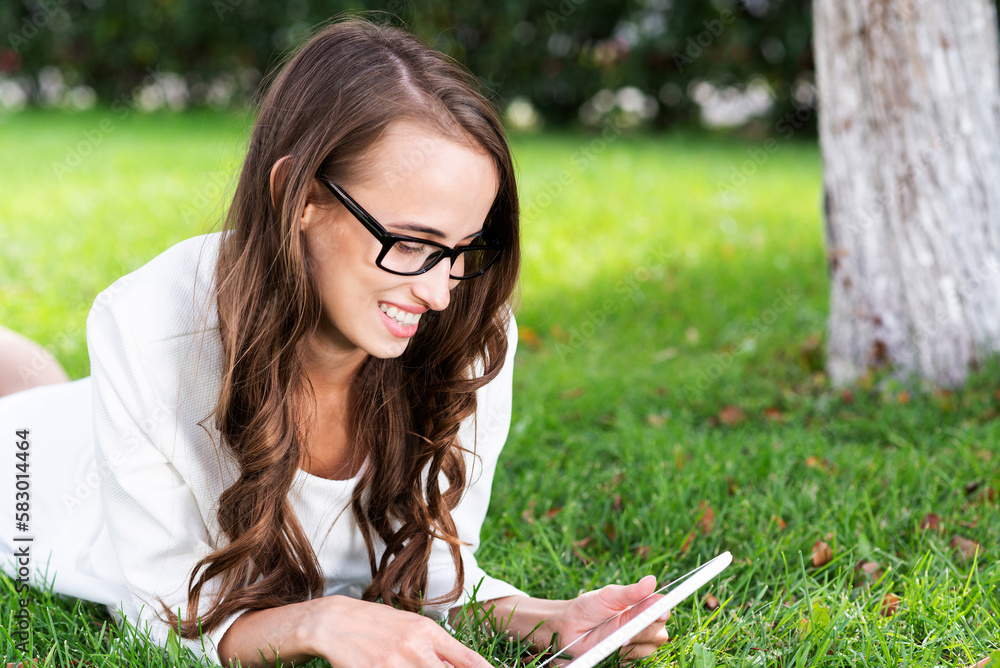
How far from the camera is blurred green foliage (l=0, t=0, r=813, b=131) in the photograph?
9234mm

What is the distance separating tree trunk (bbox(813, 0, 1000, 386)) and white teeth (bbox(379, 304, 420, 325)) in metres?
2.34

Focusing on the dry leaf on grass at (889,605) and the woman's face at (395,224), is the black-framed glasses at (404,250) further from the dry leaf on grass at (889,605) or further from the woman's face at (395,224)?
the dry leaf on grass at (889,605)

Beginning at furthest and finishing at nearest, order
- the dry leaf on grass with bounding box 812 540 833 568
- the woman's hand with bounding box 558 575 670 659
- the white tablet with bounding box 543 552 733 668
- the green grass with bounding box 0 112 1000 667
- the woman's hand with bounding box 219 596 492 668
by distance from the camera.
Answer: the dry leaf on grass with bounding box 812 540 833 568 → the green grass with bounding box 0 112 1000 667 → the woman's hand with bounding box 558 575 670 659 → the woman's hand with bounding box 219 596 492 668 → the white tablet with bounding box 543 552 733 668

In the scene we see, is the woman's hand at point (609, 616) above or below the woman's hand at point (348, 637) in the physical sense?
below

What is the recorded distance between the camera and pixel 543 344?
14.3 ft

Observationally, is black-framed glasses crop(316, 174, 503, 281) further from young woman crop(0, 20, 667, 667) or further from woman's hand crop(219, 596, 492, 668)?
woman's hand crop(219, 596, 492, 668)

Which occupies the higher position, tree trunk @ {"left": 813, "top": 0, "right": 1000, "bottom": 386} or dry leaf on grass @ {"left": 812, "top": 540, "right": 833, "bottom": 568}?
tree trunk @ {"left": 813, "top": 0, "right": 1000, "bottom": 386}

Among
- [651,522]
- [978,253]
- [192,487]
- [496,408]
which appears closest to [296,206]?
[192,487]

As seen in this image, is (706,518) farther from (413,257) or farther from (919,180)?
(919,180)

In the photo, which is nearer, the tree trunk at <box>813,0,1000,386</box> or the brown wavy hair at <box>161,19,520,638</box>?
the brown wavy hair at <box>161,19,520,638</box>

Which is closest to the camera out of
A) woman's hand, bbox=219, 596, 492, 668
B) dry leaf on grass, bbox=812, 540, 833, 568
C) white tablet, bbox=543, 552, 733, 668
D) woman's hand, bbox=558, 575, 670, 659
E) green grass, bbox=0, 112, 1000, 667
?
white tablet, bbox=543, 552, 733, 668

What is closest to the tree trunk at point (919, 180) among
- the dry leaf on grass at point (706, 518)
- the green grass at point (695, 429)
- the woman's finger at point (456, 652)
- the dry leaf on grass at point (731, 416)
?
the green grass at point (695, 429)

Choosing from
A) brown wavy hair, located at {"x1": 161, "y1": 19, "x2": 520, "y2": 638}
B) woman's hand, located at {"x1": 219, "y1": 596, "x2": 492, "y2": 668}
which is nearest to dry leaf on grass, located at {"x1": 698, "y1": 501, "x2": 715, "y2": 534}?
brown wavy hair, located at {"x1": 161, "y1": 19, "x2": 520, "y2": 638}

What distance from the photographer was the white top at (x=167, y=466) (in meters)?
1.69
